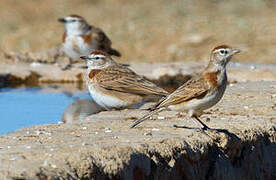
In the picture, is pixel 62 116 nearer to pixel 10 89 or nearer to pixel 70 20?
pixel 10 89

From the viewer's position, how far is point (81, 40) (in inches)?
503

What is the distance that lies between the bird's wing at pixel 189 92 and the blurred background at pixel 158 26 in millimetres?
Answer: 9860

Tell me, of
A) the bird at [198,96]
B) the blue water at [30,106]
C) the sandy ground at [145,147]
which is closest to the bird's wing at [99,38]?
the blue water at [30,106]

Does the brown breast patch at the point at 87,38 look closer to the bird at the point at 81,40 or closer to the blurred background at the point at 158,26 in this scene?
the bird at the point at 81,40

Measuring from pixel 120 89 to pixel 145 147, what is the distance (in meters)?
3.17

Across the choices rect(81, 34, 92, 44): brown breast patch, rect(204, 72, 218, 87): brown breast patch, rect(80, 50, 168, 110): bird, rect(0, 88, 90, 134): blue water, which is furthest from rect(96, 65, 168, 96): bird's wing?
rect(81, 34, 92, 44): brown breast patch

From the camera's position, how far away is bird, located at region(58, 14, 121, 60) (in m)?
12.6

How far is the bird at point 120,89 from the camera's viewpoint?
7.86m

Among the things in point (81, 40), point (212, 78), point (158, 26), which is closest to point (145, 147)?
point (212, 78)

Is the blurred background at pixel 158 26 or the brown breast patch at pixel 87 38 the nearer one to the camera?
the brown breast patch at pixel 87 38

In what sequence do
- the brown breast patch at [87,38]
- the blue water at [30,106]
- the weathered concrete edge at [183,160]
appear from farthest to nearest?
the brown breast patch at [87,38] < the blue water at [30,106] < the weathered concrete edge at [183,160]

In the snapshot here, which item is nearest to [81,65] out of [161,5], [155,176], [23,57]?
[23,57]

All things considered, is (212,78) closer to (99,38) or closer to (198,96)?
(198,96)

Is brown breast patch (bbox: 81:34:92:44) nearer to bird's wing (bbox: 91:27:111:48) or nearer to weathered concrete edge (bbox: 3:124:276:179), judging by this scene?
bird's wing (bbox: 91:27:111:48)
